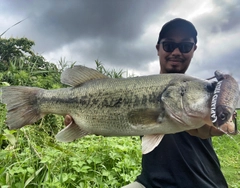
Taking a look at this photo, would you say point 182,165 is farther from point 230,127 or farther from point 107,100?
point 107,100

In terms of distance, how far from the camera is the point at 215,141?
7711 millimetres

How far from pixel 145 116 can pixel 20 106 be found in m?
1.07

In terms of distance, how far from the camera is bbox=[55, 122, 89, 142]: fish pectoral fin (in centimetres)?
228

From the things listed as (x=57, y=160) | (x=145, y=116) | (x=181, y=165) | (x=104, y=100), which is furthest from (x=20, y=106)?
(x=181, y=165)

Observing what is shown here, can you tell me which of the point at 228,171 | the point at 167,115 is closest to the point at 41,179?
the point at 167,115

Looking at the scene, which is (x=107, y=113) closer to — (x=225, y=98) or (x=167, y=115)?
(x=167, y=115)

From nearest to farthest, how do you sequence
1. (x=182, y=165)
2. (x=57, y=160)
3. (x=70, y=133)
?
(x=70, y=133) < (x=182, y=165) < (x=57, y=160)

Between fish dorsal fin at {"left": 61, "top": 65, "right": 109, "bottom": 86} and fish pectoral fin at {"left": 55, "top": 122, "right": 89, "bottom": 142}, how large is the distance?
36 centimetres

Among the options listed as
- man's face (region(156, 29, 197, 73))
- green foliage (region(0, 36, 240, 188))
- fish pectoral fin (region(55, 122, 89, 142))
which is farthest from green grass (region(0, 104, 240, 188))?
man's face (region(156, 29, 197, 73))

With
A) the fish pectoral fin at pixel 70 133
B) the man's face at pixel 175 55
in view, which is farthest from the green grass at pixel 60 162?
the man's face at pixel 175 55

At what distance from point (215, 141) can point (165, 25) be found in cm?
554

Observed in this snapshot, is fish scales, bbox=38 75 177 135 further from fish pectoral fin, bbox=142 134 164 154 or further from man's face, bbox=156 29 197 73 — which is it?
man's face, bbox=156 29 197 73

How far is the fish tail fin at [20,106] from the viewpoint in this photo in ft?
7.43

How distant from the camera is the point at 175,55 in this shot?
2920 mm
